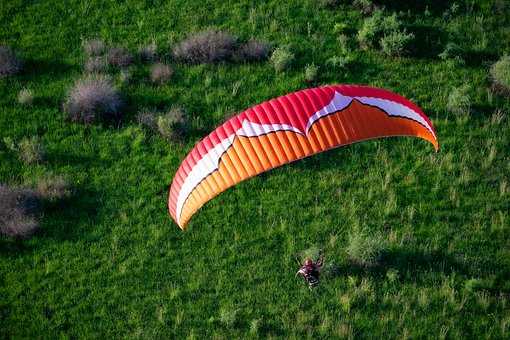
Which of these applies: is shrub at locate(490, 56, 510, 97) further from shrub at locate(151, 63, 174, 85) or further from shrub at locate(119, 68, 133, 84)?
shrub at locate(119, 68, 133, 84)

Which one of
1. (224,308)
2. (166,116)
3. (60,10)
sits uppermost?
(60,10)

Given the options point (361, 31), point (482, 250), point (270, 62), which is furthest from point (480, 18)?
point (482, 250)

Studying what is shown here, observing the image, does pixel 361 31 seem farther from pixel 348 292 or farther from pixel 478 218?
pixel 348 292

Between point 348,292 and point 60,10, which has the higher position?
point 60,10

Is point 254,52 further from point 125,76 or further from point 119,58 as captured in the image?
point 119,58

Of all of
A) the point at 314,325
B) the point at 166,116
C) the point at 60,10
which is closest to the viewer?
the point at 314,325

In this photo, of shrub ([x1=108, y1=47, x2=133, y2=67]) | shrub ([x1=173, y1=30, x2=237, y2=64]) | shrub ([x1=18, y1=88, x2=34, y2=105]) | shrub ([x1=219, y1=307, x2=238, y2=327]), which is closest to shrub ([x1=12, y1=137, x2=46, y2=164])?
shrub ([x1=18, y1=88, x2=34, y2=105])

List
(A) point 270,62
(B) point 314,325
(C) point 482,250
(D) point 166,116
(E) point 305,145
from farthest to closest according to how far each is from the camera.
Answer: (A) point 270,62 → (D) point 166,116 → (C) point 482,250 → (B) point 314,325 → (E) point 305,145
